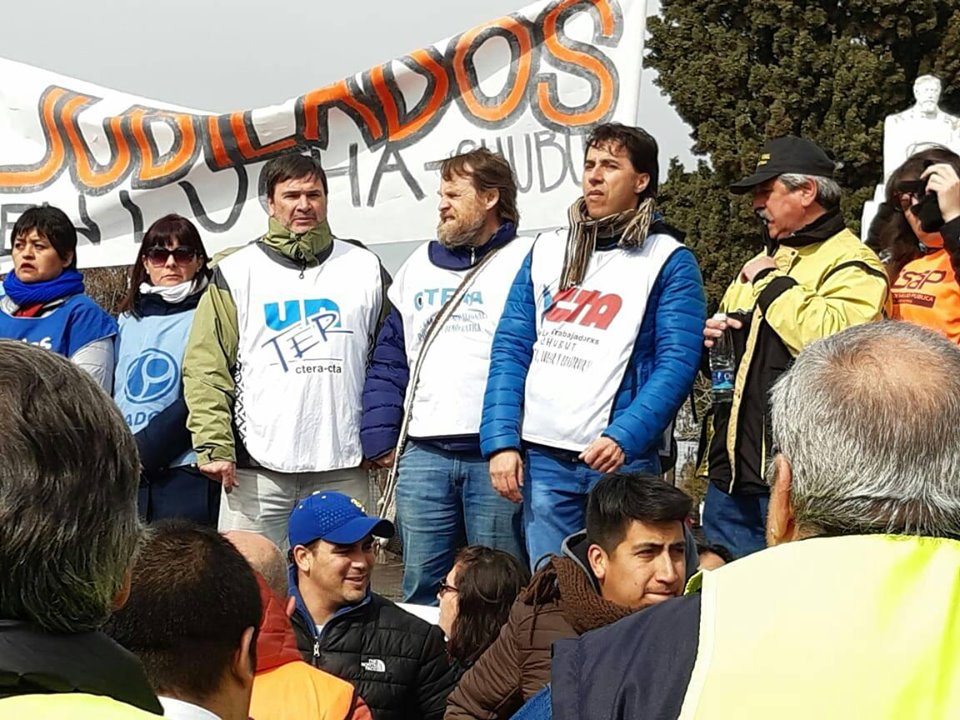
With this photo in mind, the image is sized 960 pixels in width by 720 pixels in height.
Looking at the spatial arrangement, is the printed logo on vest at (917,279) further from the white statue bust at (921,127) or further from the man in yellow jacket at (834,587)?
the white statue bust at (921,127)

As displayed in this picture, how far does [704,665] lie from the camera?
1.70 m

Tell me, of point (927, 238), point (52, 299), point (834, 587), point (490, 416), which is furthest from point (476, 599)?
point (834, 587)

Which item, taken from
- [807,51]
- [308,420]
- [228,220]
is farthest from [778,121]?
[308,420]

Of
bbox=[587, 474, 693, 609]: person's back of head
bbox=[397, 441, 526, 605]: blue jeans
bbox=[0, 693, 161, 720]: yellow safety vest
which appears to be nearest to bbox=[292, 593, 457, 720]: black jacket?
bbox=[587, 474, 693, 609]: person's back of head

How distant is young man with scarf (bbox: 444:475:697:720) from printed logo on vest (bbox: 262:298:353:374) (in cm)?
149

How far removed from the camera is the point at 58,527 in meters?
1.48

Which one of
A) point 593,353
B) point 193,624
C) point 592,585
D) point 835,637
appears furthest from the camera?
point 593,353

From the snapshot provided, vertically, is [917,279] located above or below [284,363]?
above

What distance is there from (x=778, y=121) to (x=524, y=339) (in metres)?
16.4

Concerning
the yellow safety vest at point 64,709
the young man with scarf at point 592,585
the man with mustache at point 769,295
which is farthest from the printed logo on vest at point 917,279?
the yellow safety vest at point 64,709

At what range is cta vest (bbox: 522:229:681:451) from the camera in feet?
16.0

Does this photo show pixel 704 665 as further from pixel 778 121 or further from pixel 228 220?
pixel 778 121

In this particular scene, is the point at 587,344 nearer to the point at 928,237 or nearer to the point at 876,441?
the point at 928,237

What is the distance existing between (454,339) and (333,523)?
3.29 feet
